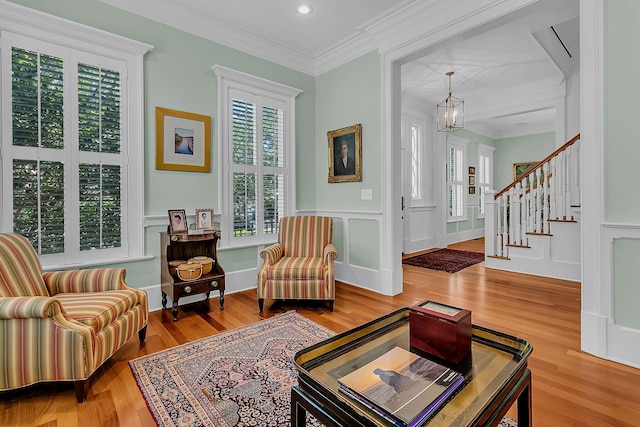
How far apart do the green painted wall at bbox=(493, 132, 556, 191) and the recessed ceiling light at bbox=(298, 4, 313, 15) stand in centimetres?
836

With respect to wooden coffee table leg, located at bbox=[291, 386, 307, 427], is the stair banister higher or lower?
higher

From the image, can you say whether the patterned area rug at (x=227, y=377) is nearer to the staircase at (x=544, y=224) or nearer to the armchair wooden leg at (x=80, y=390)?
the armchair wooden leg at (x=80, y=390)

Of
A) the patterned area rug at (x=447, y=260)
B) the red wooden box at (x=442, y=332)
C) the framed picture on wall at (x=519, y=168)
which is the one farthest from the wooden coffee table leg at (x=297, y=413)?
the framed picture on wall at (x=519, y=168)

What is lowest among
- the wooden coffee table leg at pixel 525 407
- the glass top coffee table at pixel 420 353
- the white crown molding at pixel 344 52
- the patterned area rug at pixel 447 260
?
the patterned area rug at pixel 447 260

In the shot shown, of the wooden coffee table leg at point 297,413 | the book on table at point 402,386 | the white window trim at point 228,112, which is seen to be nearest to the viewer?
the book on table at point 402,386

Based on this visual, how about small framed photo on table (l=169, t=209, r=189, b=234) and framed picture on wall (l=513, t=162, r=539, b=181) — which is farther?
framed picture on wall (l=513, t=162, r=539, b=181)

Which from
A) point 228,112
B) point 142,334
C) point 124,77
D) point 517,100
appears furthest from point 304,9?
point 517,100

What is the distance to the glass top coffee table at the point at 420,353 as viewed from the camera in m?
1.00

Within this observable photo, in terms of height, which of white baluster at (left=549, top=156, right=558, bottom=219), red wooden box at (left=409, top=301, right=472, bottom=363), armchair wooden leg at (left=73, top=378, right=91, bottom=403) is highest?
white baluster at (left=549, top=156, right=558, bottom=219)

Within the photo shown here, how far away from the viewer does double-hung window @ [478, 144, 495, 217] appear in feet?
28.6

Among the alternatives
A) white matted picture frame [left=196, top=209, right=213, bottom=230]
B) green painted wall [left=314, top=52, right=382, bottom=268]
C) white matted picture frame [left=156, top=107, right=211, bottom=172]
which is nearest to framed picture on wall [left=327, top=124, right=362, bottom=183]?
green painted wall [left=314, top=52, right=382, bottom=268]

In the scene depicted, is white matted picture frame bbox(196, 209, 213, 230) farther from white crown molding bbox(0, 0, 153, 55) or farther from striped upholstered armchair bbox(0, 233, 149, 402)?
white crown molding bbox(0, 0, 153, 55)

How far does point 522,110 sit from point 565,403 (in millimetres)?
5632

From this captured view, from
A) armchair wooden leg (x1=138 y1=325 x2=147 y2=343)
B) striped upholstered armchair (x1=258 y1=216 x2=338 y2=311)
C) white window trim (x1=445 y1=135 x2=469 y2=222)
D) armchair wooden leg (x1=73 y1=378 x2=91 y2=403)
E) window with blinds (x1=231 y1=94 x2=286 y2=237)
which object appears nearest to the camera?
armchair wooden leg (x1=73 y1=378 x2=91 y2=403)
